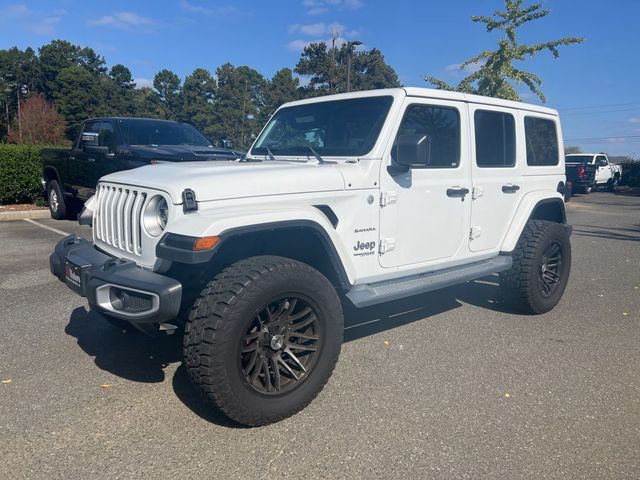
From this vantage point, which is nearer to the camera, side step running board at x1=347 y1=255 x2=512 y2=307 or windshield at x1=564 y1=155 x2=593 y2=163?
side step running board at x1=347 y1=255 x2=512 y2=307

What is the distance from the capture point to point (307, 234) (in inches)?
128

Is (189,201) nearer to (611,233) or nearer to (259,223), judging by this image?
(259,223)

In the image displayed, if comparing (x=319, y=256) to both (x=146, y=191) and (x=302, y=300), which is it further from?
(x=146, y=191)

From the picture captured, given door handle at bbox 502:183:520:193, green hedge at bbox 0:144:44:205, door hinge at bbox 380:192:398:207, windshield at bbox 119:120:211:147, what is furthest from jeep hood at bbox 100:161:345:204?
green hedge at bbox 0:144:44:205

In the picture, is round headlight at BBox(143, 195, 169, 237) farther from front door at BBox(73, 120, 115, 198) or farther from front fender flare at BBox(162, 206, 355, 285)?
front door at BBox(73, 120, 115, 198)

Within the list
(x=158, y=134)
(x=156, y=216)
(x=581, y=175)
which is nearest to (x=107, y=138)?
(x=158, y=134)

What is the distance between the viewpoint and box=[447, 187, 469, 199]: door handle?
13.4 ft

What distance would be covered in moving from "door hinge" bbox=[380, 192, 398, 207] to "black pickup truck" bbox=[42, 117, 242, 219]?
12.2 feet

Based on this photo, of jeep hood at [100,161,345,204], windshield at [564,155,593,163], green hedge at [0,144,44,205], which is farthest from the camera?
windshield at [564,155,593,163]

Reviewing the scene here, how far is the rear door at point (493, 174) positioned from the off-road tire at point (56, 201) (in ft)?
28.0

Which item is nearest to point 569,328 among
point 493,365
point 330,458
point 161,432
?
point 493,365

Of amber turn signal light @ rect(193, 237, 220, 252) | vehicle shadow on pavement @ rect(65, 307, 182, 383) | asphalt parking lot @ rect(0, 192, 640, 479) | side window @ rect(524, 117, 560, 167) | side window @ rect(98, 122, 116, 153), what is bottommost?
asphalt parking lot @ rect(0, 192, 640, 479)

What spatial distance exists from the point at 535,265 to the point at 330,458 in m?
3.03

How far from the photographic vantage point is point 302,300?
119 inches
